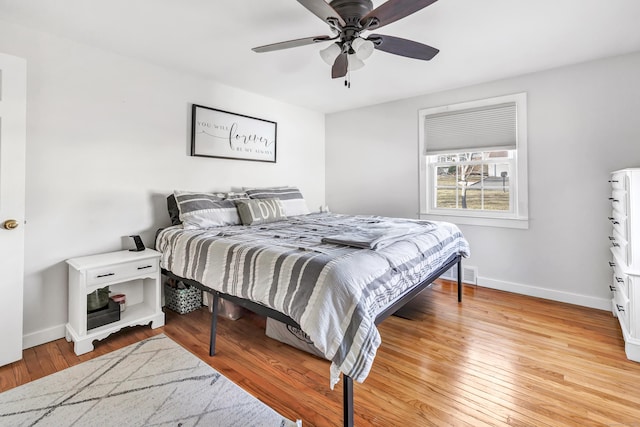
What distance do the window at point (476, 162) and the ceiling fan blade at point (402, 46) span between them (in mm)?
1710

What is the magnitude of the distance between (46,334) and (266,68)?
292 cm

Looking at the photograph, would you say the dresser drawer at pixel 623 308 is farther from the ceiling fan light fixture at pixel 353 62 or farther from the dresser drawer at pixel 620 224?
the ceiling fan light fixture at pixel 353 62

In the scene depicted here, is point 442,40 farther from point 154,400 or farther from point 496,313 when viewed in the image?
point 154,400

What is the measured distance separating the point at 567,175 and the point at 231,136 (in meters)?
3.58

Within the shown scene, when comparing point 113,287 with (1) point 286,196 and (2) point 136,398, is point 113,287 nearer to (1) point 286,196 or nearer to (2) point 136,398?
(2) point 136,398

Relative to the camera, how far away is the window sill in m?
3.23

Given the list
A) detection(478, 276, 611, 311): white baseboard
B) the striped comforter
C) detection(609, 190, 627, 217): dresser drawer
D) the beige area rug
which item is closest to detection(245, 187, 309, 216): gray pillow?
the striped comforter

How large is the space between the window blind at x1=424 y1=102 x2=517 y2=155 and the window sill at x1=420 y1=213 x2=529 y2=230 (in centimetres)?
79

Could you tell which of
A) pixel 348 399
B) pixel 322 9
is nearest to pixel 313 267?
pixel 348 399

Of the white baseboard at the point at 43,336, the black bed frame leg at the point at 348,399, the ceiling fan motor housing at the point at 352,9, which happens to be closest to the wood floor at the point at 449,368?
the white baseboard at the point at 43,336

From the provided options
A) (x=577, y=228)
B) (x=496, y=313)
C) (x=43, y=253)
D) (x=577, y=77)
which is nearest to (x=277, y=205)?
(x=43, y=253)

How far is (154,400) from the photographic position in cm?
165

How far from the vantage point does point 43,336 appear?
2.26 m

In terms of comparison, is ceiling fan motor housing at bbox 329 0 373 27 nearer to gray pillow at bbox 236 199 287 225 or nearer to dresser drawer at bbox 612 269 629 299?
gray pillow at bbox 236 199 287 225
